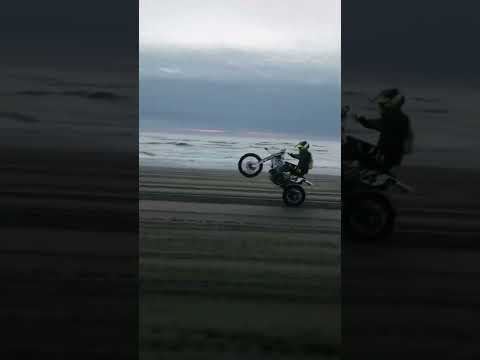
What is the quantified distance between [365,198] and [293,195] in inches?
A: 15.9

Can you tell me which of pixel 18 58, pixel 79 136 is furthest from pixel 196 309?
pixel 18 58

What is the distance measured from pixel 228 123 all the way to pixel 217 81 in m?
0.24

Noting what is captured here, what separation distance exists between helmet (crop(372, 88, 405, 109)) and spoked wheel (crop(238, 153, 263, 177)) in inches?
26.9

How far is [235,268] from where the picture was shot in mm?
2539

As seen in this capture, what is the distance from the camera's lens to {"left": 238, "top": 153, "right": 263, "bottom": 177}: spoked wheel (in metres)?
2.58

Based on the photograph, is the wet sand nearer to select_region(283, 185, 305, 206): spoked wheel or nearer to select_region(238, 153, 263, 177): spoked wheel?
select_region(283, 185, 305, 206): spoked wheel

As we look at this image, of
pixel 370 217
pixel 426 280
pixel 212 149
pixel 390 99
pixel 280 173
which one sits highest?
pixel 390 99

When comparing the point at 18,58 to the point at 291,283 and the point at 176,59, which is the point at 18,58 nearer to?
the point at 176,59

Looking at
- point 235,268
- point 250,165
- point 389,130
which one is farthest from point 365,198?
point 235,268

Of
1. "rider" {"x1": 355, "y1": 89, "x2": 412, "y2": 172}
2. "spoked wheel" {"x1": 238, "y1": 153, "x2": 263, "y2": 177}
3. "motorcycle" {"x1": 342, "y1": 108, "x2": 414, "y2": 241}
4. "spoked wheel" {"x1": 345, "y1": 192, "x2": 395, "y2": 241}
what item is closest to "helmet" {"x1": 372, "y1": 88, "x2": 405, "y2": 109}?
"rider" {"x1": 355, "y1": 89, "x2": 412, "y2": 172}

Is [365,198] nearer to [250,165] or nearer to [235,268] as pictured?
[250,165]

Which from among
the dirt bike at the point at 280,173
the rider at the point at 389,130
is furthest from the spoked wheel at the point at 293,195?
the rider at the point at 389,130

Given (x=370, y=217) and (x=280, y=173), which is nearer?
(x=370, y=217)

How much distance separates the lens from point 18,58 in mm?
2332
